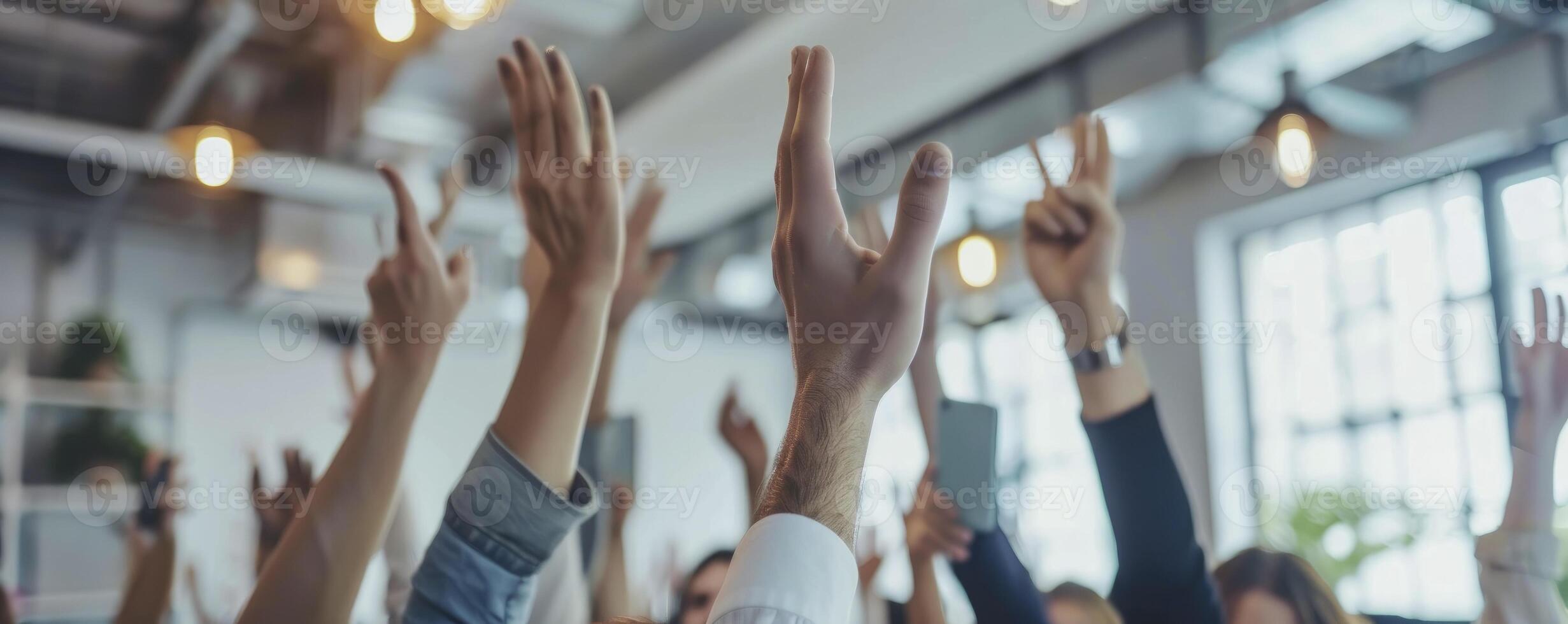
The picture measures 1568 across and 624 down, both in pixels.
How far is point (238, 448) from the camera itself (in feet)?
11.7

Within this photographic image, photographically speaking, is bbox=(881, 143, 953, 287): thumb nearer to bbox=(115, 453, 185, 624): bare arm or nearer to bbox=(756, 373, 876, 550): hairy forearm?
bbox=(756, 373, 876, 550): hairy forearm

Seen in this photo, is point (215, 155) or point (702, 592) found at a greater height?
point (215, 155)

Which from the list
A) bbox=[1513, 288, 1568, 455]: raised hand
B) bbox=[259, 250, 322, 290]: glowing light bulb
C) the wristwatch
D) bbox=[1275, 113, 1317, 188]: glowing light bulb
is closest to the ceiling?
bbox=[1275, 113, 1317, 188]: glowing light bulb

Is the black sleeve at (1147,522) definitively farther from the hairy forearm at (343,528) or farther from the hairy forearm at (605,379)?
the hairy forearm at (605,379)

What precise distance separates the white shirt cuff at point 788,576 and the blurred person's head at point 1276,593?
0.75 metres

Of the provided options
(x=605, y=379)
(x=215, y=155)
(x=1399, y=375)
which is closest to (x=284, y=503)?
(x=605, y=379)

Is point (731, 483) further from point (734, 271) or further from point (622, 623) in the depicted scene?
point (622, 623)

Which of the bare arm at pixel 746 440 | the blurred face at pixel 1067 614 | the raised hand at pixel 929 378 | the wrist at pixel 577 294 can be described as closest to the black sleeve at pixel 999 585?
the blurred face at pixel 1067 614

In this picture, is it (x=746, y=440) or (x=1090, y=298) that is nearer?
(x=1090, y=298)

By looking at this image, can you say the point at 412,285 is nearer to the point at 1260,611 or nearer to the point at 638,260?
the point at 638,260

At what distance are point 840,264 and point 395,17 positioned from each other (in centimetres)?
198

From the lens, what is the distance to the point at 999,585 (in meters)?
1.30

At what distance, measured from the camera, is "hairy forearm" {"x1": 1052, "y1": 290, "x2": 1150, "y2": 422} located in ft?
3.99

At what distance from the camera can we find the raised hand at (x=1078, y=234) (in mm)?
1255
